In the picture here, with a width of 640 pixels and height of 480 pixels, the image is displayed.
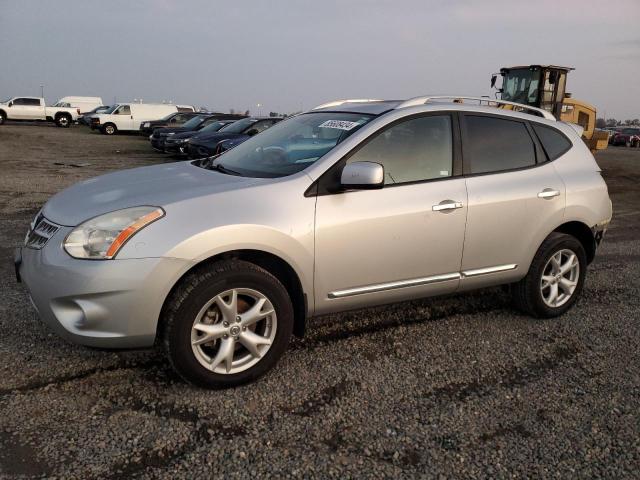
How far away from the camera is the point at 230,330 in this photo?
123 inches

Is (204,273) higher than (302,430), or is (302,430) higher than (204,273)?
(204,273)

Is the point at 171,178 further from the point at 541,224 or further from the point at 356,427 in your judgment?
the point at 541,224

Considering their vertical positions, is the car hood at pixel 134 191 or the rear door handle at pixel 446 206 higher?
the car hood at pixel 134 191

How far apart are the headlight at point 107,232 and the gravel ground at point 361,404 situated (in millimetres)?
827

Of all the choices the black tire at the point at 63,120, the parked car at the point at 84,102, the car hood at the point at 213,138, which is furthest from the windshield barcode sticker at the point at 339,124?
the parked car at the point at 84,102

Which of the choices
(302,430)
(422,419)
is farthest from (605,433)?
(302,430)

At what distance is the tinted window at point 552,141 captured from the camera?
4430mm

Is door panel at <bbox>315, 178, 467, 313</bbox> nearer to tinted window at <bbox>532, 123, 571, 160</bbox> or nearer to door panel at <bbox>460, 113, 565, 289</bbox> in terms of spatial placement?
door panel at <bbox>460, 113, 565, 289</bbox>

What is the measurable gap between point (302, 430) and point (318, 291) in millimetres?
889

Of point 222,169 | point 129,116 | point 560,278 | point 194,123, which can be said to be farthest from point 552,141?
point 129,116

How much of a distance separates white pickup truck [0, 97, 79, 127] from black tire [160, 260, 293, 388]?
124ft

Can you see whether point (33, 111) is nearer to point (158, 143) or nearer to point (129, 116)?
point (129, 116)

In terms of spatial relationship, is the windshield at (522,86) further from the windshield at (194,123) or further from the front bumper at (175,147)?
the windshield at (194,123)

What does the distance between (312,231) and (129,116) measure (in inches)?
1235
